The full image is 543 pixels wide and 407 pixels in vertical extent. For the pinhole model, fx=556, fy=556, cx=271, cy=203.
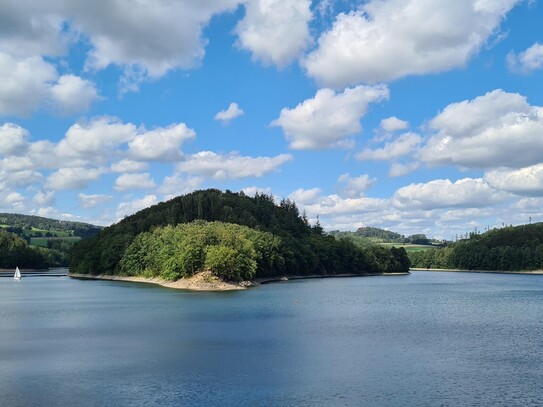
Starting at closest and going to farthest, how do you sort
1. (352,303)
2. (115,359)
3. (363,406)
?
(363,406)
(115,359)
(352,303)

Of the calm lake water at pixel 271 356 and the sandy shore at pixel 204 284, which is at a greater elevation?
the sandy shore at pixel 204 284

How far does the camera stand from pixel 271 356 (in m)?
44.1

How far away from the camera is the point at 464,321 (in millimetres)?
66125

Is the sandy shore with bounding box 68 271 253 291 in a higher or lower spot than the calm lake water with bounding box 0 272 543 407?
higher

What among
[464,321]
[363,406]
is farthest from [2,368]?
[464,321]

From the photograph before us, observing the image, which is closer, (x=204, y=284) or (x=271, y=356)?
(x=271, y=356)

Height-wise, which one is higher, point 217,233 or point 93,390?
point 217,233

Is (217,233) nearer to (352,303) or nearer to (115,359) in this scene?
(352,303)

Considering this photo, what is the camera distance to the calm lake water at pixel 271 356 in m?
32.8

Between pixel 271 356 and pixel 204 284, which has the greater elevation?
pixel 204 284

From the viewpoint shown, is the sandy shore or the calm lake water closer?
the calm lake water

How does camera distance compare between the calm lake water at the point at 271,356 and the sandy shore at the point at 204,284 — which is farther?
the sandy shore at the point at 204,284

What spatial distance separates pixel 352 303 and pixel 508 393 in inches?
2281

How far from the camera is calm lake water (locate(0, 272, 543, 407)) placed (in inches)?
1289
